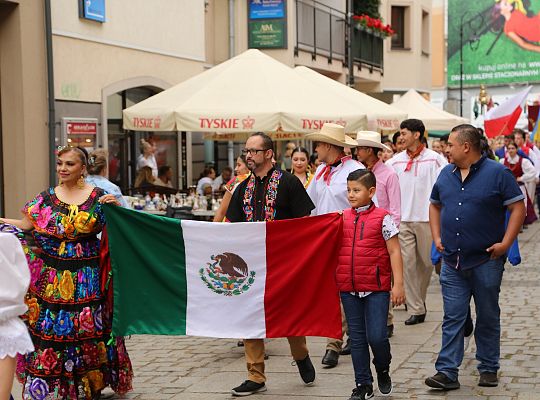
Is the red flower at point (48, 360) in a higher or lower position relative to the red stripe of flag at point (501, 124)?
lower

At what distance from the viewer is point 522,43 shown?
71.0 meters

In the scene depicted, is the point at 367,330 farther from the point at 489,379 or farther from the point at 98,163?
the point at 98,163

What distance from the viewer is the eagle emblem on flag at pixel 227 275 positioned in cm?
765

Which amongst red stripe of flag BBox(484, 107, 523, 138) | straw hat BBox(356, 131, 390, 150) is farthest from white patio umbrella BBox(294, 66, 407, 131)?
straw hat BBox(356, 131, 390, 150)

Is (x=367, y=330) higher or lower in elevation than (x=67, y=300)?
lower

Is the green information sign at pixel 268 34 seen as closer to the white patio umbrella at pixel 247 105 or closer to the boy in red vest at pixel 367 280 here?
the white patio umbrella at pixel 247 105

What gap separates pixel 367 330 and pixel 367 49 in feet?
87.7

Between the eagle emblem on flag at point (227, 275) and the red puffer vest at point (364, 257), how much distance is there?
788mm

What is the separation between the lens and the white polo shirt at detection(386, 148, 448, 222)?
10.8 metres

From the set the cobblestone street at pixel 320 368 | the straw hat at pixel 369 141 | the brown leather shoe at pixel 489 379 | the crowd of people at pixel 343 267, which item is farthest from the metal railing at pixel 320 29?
the brown leather shoe at pixel 489 379

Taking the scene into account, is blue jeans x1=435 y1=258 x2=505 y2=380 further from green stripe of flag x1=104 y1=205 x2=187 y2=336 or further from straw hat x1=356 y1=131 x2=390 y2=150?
straw hat x1=356 y1=131 x2=390 y2=150

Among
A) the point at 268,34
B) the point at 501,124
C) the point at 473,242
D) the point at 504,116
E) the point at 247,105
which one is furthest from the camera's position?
the point at 268,34

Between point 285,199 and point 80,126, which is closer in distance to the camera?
point 285,199

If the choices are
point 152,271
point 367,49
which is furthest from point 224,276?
point 367,49
